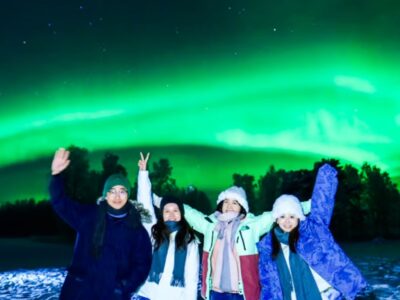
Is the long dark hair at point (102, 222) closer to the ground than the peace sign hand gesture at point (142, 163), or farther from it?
closer to the ground

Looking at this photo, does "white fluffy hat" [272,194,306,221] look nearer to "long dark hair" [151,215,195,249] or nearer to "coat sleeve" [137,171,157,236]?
"long dark hair" [151,215,195,249]

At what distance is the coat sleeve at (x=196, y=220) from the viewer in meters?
4.52

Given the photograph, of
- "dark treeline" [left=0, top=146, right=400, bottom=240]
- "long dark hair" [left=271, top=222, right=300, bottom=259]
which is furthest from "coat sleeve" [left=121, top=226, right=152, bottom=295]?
"dark treeline" [left=0, top=146, right=400, bottom=240]

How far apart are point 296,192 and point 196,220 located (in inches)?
1470

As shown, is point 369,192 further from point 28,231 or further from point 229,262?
point 229,262

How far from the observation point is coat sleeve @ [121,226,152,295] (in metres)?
3.42

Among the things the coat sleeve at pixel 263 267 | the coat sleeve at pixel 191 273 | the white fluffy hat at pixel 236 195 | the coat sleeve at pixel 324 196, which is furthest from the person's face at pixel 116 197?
the coat sleeve at pixel 324 196

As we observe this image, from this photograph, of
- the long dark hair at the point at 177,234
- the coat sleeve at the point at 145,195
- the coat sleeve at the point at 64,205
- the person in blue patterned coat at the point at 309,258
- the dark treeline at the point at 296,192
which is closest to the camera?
the coat sleeve at the point at 64,205

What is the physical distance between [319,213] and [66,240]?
50328 mm

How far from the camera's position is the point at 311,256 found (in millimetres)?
3727

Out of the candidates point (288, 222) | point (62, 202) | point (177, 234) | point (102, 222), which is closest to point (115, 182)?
point (102, 222)

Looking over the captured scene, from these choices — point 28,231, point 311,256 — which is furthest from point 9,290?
point 28,231

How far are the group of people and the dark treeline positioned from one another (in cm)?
3759

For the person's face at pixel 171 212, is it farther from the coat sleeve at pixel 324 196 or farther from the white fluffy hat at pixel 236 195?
the coat sleeve at pixel 324 196
